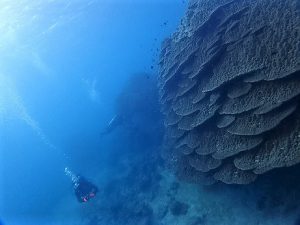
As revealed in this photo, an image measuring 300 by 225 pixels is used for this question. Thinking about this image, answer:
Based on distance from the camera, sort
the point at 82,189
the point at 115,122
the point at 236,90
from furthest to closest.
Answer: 1. the point at 115,122
2. the point at 82,189
3. the point at 236,90

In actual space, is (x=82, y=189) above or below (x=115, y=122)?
below

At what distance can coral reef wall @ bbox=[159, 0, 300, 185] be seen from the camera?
21.5 feet

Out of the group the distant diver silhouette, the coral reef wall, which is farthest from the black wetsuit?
the distant diver silhouette

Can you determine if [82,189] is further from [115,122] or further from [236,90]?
[115,122]

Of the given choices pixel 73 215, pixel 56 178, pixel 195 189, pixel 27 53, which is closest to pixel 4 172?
pixel 27 53

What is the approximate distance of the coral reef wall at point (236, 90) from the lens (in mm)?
6559

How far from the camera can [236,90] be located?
25.0ft

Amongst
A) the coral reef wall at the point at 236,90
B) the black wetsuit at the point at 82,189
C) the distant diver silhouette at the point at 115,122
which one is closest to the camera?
the coral reef wall at the point at 236,90

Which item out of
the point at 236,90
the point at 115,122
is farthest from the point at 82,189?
the point at 115,122

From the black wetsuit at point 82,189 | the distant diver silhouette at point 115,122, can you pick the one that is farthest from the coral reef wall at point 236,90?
the distant diver silhouette at point 115,122

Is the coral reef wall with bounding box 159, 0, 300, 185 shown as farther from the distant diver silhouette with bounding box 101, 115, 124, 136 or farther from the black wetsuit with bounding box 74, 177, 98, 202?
the distant diver silhouette with bounding box 101, 115, 124, 136

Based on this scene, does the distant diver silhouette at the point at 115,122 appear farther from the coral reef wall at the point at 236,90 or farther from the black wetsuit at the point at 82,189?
the coral reef wall at the point at 236,90

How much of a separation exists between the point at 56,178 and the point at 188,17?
24.8 meters

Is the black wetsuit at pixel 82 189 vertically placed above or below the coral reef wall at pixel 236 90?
above
